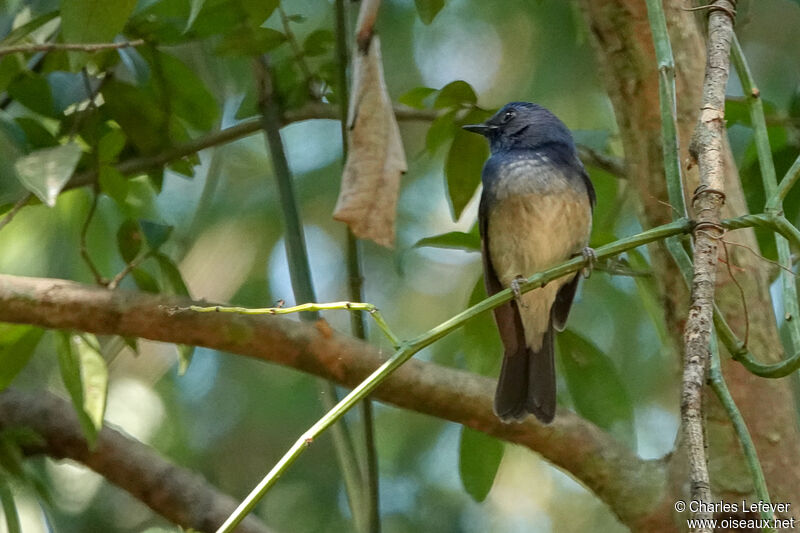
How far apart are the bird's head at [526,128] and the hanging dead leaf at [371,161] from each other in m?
0.99

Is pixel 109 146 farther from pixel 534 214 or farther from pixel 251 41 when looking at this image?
pixel 534 214

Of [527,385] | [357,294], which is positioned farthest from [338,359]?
[527,385]

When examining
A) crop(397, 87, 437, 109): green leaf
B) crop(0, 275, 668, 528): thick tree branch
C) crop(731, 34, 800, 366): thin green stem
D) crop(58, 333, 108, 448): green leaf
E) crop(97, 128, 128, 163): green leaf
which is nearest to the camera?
crop(731, 34, 800, 366): thin green stem

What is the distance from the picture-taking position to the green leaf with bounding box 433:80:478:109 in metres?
2.79

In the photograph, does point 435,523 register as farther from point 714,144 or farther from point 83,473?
point 714,144

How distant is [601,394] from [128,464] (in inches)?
56.7

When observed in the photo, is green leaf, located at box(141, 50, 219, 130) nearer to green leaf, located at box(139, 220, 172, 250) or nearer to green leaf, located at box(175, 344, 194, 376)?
green leaf, located at box(139, 220, 172, 250)

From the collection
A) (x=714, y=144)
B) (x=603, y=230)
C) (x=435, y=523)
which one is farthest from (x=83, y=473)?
(x=714, y=144)

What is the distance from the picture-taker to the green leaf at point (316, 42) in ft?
9.53

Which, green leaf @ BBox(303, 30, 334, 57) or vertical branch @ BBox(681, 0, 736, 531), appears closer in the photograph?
vertical branch @ BBox(681, 0, 736, 531)

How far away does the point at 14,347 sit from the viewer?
2.65m

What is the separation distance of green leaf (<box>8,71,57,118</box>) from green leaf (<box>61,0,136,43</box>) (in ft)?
1.89

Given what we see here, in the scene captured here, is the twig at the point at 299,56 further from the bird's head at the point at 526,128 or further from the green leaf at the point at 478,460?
the green leaf at the point at 478,460

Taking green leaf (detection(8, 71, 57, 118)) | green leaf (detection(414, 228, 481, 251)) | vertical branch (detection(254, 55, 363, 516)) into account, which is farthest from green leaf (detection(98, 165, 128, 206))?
green leaf (detection(414, 228, 481, 251))
